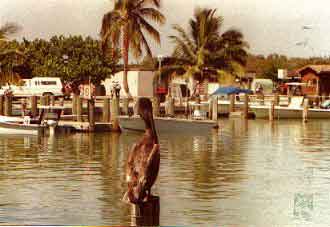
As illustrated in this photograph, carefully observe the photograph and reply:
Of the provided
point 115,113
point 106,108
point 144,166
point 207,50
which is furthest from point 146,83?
point 144,166

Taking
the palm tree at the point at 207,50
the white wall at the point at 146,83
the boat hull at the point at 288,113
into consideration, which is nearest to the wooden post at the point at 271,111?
the boat hull at the point at 288,113

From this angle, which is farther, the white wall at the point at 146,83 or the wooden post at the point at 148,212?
the white wall at the point at 146,83

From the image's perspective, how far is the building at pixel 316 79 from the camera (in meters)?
76.9

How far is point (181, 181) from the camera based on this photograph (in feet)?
76.8

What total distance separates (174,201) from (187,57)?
50665mm

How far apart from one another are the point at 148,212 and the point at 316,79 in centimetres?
6497

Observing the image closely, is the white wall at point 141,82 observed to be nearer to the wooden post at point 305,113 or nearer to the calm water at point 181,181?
the wooden post at point 305,113

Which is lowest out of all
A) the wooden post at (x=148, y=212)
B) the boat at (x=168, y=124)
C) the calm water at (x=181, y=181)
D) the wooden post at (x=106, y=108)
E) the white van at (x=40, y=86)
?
the calm water at (x=181, y=181)

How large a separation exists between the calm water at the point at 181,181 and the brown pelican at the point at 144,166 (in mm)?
2650

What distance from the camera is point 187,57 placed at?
2758 inches

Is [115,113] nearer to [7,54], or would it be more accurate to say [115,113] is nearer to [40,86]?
[7,54]

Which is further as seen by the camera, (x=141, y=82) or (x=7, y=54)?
(x=141, y=82)

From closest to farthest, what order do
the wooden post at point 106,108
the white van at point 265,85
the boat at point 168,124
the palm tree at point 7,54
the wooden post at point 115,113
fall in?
the boat at point 168,124 < the wooden post at point 115,113 < the wooden post at point 106,108 < the palm tree at point 7,54 < the white van at point 265,85

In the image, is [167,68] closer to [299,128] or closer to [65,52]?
[65,52]
